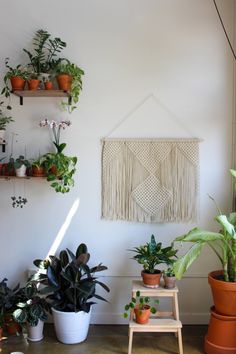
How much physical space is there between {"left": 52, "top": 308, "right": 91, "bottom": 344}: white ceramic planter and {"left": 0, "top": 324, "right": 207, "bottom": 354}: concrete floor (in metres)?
0.05

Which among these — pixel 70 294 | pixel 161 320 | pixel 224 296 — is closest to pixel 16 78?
pixel 70 294

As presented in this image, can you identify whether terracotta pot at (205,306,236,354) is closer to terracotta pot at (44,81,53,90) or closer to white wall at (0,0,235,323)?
white wall at (0,0,235,323)

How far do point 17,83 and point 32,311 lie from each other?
5.82ft

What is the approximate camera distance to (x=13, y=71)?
3.06 m

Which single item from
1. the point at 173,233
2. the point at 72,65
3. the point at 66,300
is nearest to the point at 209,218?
the point at 173,233

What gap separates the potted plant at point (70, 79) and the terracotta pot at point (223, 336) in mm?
2015

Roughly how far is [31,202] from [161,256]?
3.95ft

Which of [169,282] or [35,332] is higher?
[169,282]

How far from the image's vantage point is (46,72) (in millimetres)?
3131

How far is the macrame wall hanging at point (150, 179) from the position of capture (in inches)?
125

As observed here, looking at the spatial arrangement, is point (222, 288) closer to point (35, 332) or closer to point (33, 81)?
point (35, 332)

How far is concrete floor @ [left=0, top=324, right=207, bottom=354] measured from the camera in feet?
9.11

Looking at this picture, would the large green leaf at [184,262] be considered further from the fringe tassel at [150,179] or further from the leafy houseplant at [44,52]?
the leafy houseplant at [44,52]

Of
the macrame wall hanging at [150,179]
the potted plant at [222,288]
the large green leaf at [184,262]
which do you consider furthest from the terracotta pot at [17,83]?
the large green leaf at [184,262]
